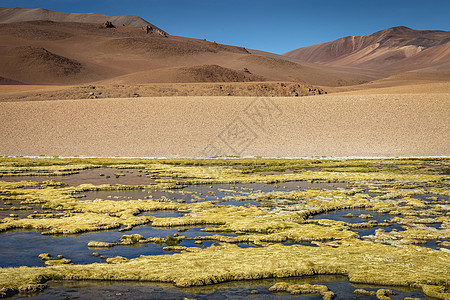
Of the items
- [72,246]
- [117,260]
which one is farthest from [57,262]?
[72,246]

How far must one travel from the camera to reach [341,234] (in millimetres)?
14195

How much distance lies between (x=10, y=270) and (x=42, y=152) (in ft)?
111

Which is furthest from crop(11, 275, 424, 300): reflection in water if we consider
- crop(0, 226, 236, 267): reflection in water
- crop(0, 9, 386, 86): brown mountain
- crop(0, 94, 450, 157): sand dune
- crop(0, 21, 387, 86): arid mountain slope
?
crop(0, 21, 387, 86): arid mountain slope

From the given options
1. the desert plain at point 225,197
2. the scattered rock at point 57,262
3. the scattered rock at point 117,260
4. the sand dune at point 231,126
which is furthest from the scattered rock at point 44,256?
the sand dune at point 231,126

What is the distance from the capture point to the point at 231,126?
49.8 metres

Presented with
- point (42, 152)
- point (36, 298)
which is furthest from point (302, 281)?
point (42, 152)

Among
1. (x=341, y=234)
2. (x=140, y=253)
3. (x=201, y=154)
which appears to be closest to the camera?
(x=140, y=253)

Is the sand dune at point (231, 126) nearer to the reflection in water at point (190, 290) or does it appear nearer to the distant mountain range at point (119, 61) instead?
the reflection in water at point (190, 290)

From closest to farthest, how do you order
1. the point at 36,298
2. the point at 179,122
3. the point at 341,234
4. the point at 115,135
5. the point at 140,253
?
the point at 36,298
the point at 140,253
the point at 341,234
the point at 115,135
the point at 179,122

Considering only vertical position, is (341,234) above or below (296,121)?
below

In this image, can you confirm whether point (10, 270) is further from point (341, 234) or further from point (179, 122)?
point (179, 122)

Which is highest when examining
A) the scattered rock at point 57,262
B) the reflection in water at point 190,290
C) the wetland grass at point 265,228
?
the wetland grass at point 265,228

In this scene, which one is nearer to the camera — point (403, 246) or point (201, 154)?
point (403, 246)

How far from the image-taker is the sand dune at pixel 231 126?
4328 centimetres
